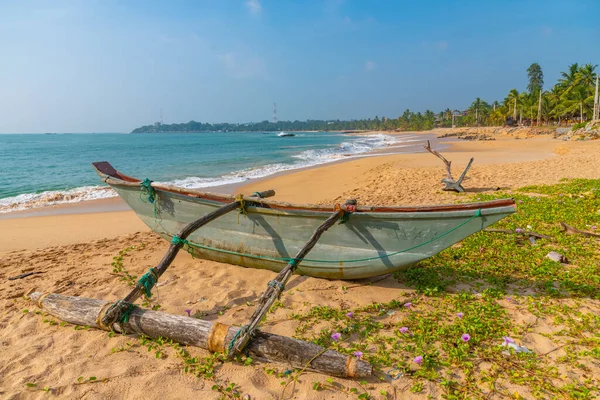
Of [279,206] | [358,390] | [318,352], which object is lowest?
[358,390]

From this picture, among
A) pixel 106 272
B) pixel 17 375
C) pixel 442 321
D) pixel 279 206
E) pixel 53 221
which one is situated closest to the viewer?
pixel 17 375

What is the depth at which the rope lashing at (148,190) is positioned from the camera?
525 cm

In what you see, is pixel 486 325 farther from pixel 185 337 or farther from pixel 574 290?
pixel 185 337

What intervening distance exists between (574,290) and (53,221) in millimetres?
10420

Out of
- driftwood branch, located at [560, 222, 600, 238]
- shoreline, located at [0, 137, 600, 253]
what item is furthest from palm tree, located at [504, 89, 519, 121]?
driftwood branch, located at [560, 222, 600, 238]

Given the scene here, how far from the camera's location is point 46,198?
12055mm

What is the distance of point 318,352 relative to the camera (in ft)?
9.57

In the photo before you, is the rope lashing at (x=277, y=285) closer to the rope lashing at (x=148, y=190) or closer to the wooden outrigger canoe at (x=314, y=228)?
the wooden outrigger canoe at (x=314, y=228)

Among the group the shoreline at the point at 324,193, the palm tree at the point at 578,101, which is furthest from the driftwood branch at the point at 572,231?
the palm tree at the point at 578,101

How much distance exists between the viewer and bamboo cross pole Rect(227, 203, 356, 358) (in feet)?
10.0

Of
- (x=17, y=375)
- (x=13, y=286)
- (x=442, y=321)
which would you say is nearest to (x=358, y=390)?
(x=442, y=321)

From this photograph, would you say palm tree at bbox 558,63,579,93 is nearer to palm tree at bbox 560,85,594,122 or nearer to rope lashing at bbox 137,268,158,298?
palm tree at bbox 560,85,594,122

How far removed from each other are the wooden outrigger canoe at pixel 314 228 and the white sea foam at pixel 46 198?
7.73 m

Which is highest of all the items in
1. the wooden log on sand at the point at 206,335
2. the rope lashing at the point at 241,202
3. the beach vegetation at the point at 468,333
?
the rope lashing at the point at 241,202
